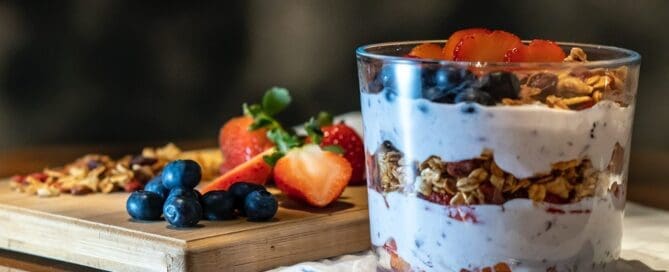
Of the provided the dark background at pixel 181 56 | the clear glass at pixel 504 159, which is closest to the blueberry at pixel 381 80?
the clear glass at pixel 504 159

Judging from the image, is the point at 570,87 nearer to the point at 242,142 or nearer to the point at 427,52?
the point at 427,52

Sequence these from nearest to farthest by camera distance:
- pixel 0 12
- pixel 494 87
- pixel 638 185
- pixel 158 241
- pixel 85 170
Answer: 1. pixel 494 87
2. pixel 158 241
3. pixel 85 170
4. pixel 638 185
5. pixel 0 12

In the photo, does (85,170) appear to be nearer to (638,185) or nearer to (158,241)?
(158,241)

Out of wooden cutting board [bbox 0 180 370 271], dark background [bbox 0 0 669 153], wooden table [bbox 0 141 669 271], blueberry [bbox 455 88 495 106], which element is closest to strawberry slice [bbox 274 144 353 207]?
wooden cutting board [bbox 0 180 370 271]

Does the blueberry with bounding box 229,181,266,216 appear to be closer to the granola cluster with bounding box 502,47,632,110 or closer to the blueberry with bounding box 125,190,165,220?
the blueberry with bounding box 125,190,165,220

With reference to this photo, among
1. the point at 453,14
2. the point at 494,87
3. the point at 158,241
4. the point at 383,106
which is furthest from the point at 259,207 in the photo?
the point at 453,14

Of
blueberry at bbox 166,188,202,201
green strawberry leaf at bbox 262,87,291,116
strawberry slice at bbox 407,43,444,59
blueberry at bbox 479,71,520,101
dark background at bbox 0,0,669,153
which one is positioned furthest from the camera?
dark background at bbox 0,0,669,153

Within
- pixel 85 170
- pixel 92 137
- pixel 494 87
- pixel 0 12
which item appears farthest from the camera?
pixel 92 137
